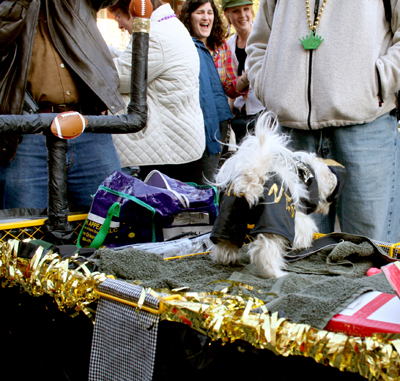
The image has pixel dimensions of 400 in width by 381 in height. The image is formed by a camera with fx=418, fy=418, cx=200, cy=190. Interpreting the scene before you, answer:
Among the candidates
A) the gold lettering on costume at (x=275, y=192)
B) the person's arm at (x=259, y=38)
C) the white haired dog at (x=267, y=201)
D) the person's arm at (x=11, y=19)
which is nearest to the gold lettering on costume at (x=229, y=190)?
the white haired dog at (x=267, y=201)

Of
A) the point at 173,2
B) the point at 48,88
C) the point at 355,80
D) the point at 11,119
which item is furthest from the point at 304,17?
the point at 173,2

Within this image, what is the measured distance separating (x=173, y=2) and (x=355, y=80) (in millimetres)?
6540

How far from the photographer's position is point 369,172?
1.53 metres

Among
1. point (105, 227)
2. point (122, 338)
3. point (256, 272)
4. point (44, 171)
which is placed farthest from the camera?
point (44, 171)

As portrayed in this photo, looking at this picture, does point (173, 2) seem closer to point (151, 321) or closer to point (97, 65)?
point (97, 65)

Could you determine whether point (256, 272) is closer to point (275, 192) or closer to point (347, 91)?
point (275, 192)

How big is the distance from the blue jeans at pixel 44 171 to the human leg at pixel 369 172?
88cm

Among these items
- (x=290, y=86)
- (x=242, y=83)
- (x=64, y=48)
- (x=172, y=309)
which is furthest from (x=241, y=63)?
(x=172, y=309)

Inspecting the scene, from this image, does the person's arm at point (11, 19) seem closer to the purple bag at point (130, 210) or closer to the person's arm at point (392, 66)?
the purple bag at point (130, 210)

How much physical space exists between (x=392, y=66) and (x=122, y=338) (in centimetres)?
125

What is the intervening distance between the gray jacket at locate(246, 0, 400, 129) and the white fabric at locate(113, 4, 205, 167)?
480 mm

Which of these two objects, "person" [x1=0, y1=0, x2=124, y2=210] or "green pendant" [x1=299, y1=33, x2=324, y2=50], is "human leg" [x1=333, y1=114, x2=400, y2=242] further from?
"person" [x1=0, y1=0, x2=124, y2=210]

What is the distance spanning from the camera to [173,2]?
23.8 ft

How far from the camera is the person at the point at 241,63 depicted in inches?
96.5
